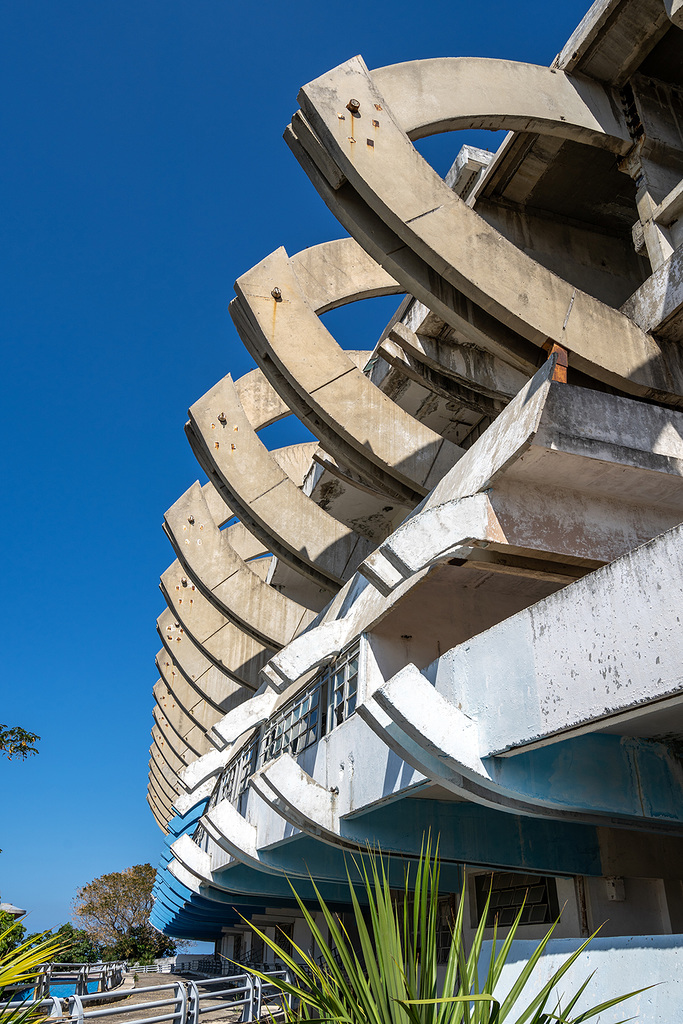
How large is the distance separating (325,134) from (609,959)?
8.09m

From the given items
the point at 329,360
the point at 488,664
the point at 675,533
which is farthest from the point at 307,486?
the point at 675,533

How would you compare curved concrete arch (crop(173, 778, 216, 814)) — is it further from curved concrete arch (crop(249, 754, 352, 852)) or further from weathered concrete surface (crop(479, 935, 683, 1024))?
weathered concrete surface (crop(479, 935, 683, 1024))

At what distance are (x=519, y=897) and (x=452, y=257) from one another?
8447 millimetres

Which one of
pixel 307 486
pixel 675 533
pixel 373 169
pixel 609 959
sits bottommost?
pixel 609 959

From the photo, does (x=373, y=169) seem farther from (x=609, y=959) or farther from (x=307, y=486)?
(x=307, y=486)

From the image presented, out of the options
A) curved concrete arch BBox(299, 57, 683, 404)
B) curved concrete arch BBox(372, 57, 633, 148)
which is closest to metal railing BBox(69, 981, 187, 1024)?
curved concrete arch BBox(299, 57, 683, 404)

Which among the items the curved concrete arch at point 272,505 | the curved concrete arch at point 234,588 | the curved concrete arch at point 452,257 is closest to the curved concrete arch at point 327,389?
the curved concrete arch at point 272,505

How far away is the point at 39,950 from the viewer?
5066mm

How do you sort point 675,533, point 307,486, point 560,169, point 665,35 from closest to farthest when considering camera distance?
point 675,533 → point 665,35 → point 560,169 → point 307,486

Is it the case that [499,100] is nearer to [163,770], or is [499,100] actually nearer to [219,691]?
[219,691]

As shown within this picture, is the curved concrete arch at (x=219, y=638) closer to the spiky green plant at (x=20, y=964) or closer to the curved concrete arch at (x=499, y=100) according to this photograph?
the curved concrete arch at (x=499, y=100)

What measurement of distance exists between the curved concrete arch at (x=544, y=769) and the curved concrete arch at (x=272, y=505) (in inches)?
353

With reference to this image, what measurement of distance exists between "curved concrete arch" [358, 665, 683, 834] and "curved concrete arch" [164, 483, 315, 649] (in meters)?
11.0

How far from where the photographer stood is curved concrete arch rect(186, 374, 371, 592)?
14.4 m
